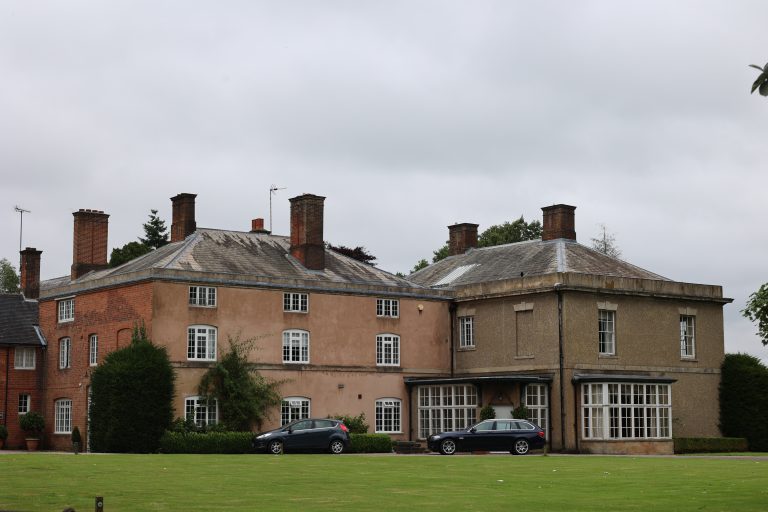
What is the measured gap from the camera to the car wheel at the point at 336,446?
40500 millimetres

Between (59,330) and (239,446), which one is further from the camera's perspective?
(59,330)

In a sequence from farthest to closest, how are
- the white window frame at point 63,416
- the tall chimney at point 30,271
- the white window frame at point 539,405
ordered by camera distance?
the tall chimney at point 30,271 < the white window frame at point 63,416 < the white window frame at point 539,405

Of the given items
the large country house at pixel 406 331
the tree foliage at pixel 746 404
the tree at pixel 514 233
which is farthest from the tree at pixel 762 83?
the tree at pixel 514 233

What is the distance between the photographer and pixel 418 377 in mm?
51188

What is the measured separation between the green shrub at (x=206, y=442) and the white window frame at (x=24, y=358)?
1300 centimetres

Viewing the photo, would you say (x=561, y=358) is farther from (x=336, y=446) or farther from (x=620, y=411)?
(x=336, y=446)

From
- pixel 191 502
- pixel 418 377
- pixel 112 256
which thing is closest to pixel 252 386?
pixel 418 377

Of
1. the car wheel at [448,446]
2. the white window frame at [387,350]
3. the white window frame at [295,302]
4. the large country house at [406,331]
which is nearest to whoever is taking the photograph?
the car wheel at [448,446]

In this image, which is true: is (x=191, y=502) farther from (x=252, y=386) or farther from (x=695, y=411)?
(x=695, y=411)

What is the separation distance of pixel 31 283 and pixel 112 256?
19460 mm

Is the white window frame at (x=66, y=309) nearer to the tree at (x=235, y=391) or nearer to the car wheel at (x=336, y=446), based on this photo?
the tree at (x=235, y=391)

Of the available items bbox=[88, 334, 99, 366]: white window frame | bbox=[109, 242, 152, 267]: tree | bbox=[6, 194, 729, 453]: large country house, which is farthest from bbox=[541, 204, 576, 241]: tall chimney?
bbox=[109, 242, 152, 267]: tree

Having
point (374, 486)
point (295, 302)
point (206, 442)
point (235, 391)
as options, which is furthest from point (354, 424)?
point (374, 486)

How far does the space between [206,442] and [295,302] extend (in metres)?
8.48
